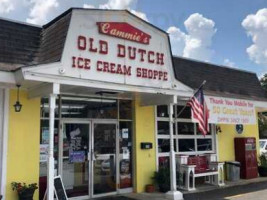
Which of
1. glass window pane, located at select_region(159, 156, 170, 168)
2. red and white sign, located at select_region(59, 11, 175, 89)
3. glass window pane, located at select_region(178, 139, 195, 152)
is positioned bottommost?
glass window pane, located at select_region(159, 156, 170, 168)

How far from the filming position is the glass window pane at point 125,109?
11.5 meters

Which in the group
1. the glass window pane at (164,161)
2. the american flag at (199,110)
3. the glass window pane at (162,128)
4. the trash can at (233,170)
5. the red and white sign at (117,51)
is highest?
the red and white sign at (117,51)

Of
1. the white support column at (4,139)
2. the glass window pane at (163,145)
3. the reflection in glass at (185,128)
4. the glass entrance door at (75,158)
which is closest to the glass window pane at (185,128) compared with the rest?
the reflection in glass at (185,128)

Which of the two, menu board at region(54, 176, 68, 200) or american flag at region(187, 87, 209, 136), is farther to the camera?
american flag at region(187, 87, 209, 136)

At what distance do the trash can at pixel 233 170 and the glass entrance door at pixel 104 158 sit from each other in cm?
539

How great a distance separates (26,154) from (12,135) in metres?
0.62

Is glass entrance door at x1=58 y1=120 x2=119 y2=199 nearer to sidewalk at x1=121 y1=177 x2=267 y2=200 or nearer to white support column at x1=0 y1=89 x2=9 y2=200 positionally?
sidewalk at x1=121 y1=177 x2=267 y2=200

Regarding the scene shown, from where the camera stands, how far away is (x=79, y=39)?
875cm

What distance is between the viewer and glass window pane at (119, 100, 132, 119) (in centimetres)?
1153

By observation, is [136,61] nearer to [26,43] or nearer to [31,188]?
[26,43]

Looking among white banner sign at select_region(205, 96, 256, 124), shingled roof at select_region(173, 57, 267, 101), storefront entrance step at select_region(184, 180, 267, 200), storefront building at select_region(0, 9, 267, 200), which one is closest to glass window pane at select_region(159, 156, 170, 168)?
storefront building at select_region(0, 9, 267, 200)

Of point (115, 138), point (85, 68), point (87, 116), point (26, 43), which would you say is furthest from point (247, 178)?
point (26, 43)

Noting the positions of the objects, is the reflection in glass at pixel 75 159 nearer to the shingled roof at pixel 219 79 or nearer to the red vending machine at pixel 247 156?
the shingled roof at pixel 219 79

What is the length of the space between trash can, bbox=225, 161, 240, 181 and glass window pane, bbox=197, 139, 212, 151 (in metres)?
0.99
